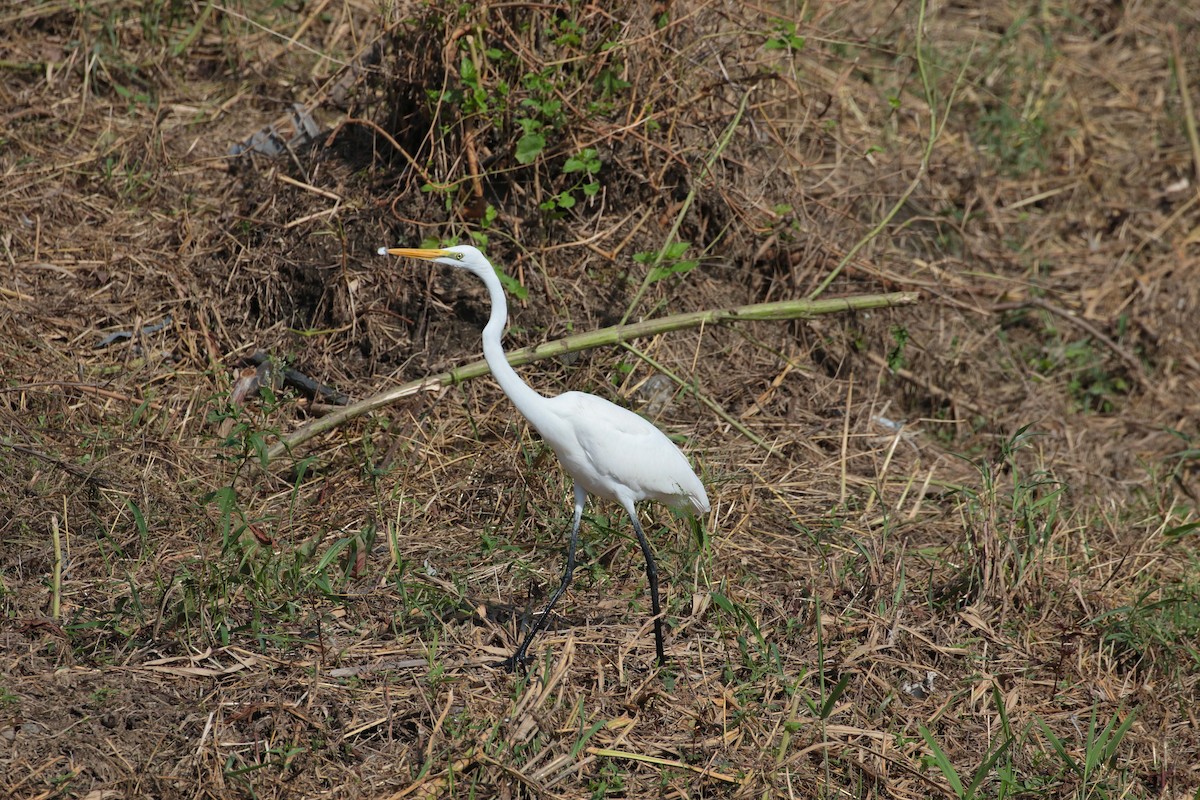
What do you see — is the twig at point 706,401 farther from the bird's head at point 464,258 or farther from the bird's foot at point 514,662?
the bird's foot at point 514,662

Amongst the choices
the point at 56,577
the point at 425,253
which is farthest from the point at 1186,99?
the point at 56,577

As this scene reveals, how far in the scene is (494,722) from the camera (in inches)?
122

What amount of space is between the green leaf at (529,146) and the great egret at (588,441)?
1.29 m

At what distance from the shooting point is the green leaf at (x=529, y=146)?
15.2 feet

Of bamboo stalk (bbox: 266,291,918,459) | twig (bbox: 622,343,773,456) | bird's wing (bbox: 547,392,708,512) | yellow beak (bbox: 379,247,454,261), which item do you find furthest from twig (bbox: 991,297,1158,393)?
yellow beak (bbox: 379,247,454,261)

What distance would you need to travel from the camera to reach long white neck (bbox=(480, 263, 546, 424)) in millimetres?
3314

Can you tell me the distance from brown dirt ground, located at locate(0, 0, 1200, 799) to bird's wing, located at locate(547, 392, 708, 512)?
0.39 metres

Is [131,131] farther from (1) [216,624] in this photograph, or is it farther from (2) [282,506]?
(1) [216,624]

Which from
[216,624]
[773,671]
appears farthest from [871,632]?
[216,624]

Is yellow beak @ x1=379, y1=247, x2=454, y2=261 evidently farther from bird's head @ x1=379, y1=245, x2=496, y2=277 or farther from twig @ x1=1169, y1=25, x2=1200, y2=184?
twig @ x1=1169, y1=25, x2=1200, y2=184

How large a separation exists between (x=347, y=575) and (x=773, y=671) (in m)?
1.34

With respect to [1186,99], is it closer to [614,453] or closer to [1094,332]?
[1094,332]

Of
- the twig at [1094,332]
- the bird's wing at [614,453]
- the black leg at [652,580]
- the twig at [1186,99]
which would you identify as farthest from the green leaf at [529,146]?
the twig at [1186,99]

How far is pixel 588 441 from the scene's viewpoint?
11.2 ft
